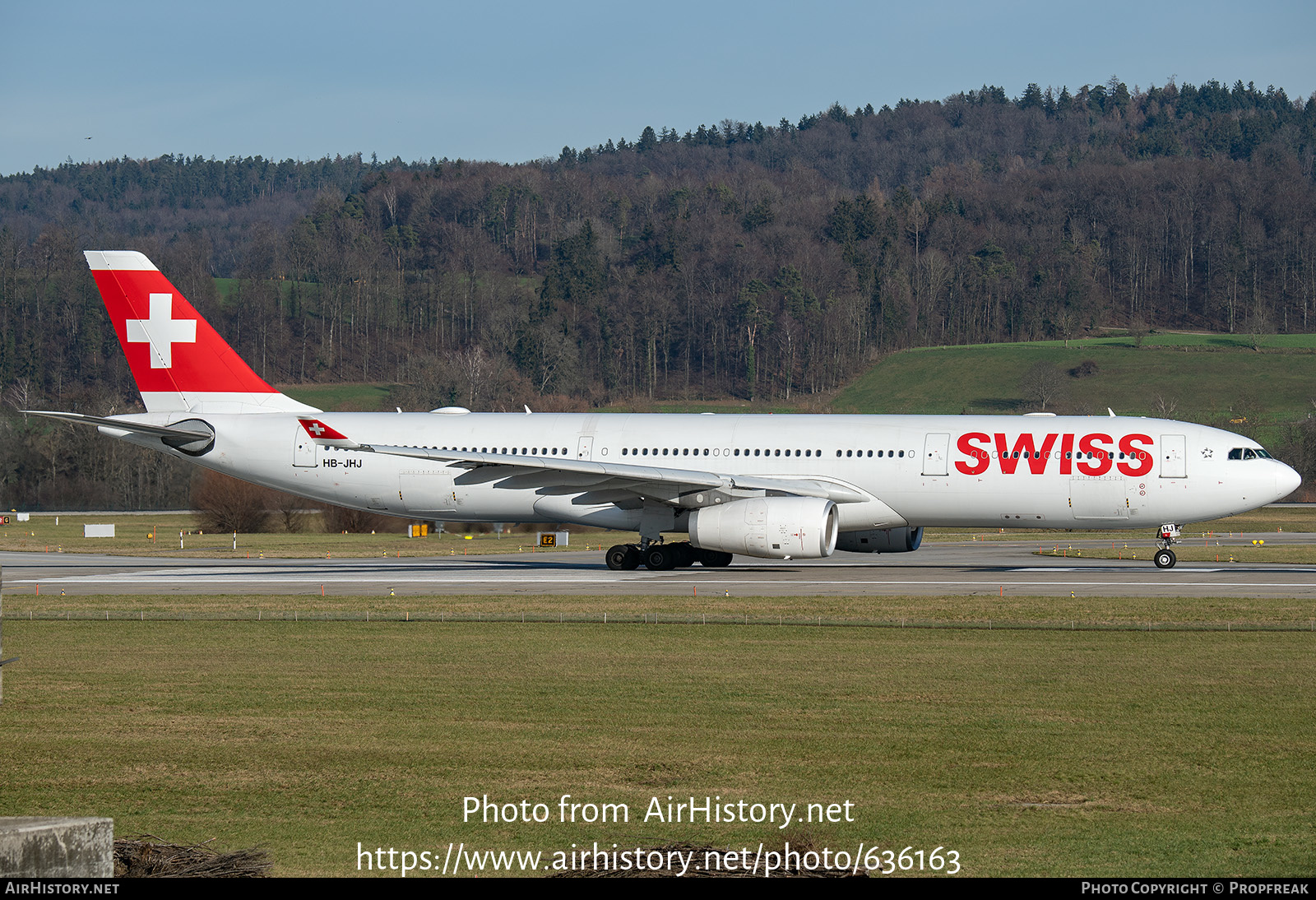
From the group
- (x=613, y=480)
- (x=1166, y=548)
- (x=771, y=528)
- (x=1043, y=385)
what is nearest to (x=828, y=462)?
(x=771, y=528)

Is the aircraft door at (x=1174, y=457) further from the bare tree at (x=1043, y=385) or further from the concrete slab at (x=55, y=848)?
the bare tree at (x=1043, y=385)

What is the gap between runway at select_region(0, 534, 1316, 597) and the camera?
90.7ft

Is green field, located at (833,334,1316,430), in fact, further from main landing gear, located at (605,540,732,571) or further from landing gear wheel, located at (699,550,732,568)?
main landing gear, located at (605,540,732,571)

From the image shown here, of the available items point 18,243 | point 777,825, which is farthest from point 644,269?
point 777,825

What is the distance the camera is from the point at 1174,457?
31406mm

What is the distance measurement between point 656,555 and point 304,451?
9.53 meters

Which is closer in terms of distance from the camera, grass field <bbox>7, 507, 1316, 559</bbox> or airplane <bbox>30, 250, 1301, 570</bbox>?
airplane <bbox>30, 250, 1301, 570</bbox>

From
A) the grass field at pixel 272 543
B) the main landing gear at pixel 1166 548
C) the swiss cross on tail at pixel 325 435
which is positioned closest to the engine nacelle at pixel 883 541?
the main landing gear at pixel 1166 548

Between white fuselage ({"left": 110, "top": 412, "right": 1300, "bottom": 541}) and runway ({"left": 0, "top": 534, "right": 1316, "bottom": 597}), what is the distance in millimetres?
1565

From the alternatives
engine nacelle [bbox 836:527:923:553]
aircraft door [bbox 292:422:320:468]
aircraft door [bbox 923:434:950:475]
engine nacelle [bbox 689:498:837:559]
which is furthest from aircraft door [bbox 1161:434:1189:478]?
aircraft door [bbox 292:422:320:468]

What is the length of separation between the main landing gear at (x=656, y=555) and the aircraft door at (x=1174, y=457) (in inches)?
428

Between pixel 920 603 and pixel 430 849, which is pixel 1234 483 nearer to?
pixel 920 603

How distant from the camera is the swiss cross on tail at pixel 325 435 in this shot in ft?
99.4
